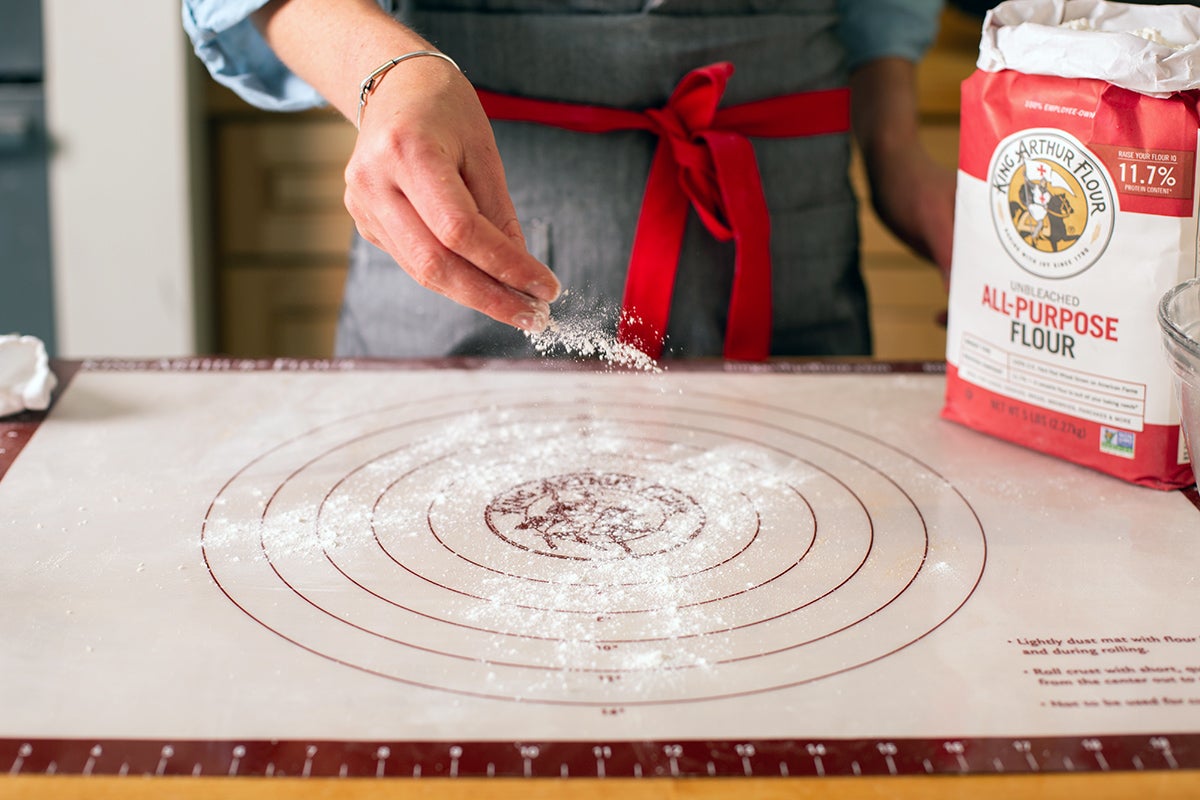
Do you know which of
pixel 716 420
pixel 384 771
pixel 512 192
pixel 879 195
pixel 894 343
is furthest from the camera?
pixel 894 343

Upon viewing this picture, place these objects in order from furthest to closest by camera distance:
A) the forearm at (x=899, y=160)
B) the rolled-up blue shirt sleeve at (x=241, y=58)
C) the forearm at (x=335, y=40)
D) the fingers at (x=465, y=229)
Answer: the forearm at (x=899, y=160)
the rolled-up blue shirt sleeve at (x=241, y=58)
the forearm at (x=335, y=40)
the fingers at (x=465, y=229)

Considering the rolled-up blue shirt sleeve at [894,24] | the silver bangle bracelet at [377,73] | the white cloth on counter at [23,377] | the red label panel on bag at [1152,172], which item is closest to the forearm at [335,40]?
the silver bangle bracelet at [377,73]

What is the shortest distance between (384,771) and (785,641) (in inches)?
6.6

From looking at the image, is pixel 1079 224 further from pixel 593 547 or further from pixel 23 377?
pixel 23 377

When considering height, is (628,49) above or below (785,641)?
above

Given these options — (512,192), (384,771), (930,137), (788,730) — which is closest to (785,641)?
(788,730)

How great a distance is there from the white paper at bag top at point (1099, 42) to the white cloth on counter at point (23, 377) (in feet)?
1.89

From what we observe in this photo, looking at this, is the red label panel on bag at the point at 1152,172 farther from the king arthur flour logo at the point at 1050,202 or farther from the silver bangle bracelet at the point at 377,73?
the silver bangle bracelet at the point at 377,73

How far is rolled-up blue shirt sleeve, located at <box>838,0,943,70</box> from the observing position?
3.18 ft

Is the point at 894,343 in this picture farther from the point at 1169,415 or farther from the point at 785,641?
the point at 785,641

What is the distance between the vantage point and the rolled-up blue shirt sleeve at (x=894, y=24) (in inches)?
38.1

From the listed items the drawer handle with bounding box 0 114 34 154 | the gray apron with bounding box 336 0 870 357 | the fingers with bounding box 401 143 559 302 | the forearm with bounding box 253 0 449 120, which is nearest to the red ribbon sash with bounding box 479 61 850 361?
the gray apron with bounding box 336 0 870 357

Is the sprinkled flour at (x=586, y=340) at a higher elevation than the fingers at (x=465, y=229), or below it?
below

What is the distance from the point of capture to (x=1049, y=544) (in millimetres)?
569
